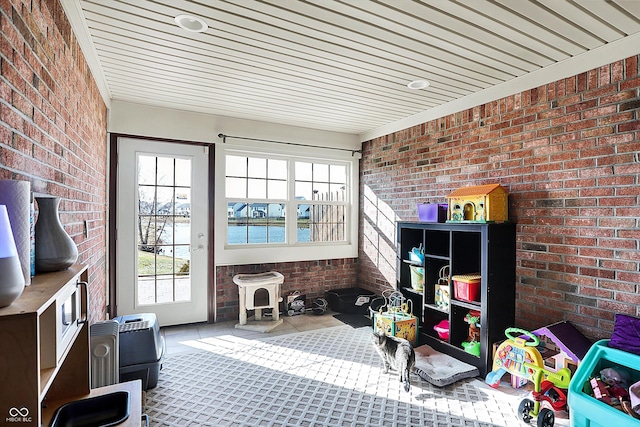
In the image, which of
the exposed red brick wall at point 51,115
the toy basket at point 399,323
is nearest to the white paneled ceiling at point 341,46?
the exposed red brick wall at point 51,115

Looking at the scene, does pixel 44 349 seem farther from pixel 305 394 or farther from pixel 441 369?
pixel 441 369

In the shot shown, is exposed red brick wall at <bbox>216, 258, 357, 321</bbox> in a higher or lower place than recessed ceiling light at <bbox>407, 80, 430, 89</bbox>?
lower

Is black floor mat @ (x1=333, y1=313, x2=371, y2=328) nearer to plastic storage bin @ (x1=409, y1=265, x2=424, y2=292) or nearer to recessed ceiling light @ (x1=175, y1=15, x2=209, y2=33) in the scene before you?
plastic storage bin @ (x1=409, y1=265, x2=424, y2=292)

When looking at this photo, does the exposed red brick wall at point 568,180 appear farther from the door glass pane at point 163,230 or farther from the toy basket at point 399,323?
the door glass pane at point 163,230

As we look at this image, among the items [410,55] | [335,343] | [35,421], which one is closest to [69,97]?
[35,421]

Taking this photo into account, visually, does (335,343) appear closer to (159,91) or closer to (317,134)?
(317,134)

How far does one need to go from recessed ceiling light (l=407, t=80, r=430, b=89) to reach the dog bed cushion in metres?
2.49

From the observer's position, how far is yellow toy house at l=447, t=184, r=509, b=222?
9.70ft

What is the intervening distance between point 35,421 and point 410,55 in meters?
2.82

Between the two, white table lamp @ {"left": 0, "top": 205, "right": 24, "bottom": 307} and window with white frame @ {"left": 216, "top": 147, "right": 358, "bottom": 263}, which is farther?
window with white frame @ {"left": 216, "top": 147, "right": 358, "bottom": 263}

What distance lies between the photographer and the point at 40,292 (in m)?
1.00

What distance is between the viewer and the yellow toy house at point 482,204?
296 centimetres

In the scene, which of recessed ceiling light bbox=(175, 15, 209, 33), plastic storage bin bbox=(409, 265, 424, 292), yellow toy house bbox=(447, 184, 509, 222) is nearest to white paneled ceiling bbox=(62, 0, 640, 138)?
recessed ceiling light bbox=(175, 15, 209, 33)

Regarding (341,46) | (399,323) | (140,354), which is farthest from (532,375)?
(140,354)
